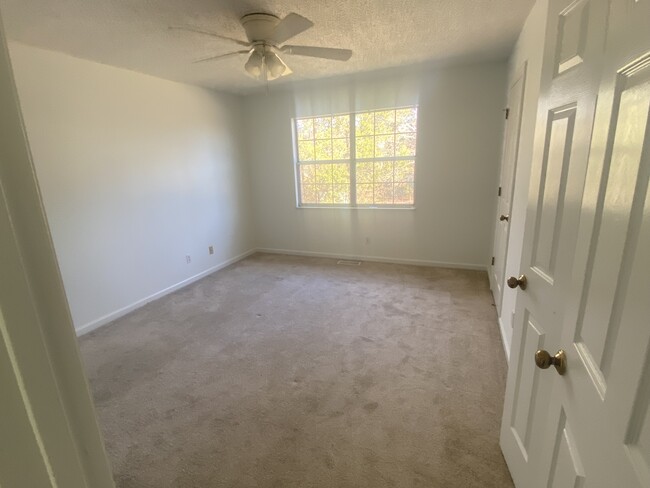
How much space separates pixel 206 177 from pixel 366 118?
7.59 feet

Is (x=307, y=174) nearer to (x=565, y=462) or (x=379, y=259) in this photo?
(x=379, y=259)

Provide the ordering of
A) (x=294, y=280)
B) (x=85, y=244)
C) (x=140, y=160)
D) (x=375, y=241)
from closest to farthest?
(x=85, y=244) → (x=140, y=160) → (x=294, y=280) → (x=375, y=241)

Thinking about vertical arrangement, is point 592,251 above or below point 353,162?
below

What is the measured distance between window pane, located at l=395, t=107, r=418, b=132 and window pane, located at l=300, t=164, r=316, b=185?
4.54ft

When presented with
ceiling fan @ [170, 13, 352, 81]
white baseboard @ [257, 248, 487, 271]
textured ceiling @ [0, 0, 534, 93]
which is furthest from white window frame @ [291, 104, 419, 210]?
ceiling fan @ [170, 13, 352, 81]

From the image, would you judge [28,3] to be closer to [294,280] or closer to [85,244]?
[85,244]

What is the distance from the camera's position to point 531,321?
1.25 m

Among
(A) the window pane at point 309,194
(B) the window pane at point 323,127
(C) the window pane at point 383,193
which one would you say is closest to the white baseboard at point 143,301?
(A) the window pane at point 309,194

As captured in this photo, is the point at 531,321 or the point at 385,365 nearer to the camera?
the point at 531,321

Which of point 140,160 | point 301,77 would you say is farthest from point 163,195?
point 301,77

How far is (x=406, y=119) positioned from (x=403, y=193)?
3.11 ft

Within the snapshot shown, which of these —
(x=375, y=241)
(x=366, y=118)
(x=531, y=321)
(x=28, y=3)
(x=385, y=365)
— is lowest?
(x=385, y=365)

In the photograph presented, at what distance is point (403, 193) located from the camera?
171 inches

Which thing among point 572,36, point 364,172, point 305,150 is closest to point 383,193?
point 364,172
